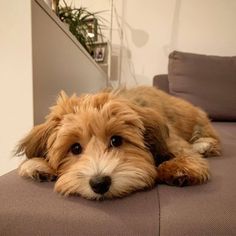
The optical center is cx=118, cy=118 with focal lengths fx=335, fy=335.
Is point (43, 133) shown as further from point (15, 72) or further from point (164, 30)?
point (164, 30)

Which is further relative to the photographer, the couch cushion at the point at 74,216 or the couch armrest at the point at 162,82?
the couch armrest at the point at 162,82

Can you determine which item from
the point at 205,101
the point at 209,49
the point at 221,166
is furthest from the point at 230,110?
the point at 221,166

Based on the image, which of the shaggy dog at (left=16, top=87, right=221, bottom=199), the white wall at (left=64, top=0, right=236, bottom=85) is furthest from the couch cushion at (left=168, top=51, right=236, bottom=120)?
the shaggy dog at (left=16, top=87, right=221, bottom=199)

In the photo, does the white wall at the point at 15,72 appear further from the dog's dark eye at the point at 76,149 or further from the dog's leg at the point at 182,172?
the dog's leg at the point at 182,172

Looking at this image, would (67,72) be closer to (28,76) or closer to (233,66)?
(28,76)

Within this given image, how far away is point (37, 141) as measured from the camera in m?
1.05

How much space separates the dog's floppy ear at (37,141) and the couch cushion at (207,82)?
69.3 inches

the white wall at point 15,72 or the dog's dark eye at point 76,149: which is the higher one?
the white wall at point 15,72

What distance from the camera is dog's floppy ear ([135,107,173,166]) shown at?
1066mm

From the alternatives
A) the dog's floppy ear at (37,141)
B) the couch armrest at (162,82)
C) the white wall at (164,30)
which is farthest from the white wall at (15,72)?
the white wall at (164,30)

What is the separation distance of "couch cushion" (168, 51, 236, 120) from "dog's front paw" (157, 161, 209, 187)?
1.66 meters

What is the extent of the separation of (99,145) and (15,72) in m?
0.42

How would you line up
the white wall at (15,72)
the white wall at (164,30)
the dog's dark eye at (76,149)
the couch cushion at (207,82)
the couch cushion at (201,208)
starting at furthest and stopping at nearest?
the white wall at (164,30)
the couch cushion at (207,82)
the white wall at (15,72)
the dog's dark eye at (76,149)
the couch cushion at (201,208)

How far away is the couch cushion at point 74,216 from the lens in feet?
2.41
